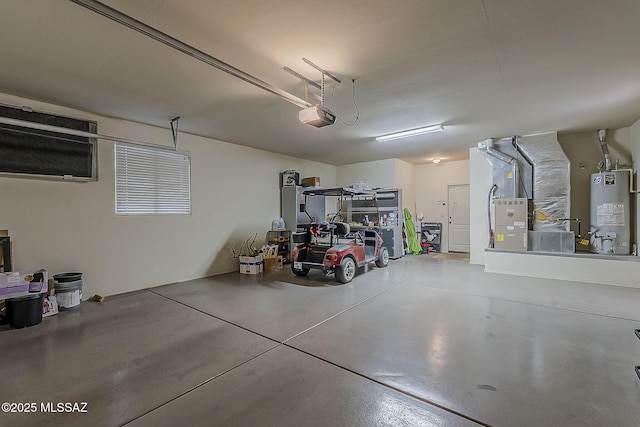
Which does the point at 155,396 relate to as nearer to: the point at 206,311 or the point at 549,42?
the point at 206,311

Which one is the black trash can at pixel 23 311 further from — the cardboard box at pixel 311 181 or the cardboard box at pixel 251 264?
the cardboard box at pixel 311 181

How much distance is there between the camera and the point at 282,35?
2.38m

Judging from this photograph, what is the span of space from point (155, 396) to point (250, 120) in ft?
12.8

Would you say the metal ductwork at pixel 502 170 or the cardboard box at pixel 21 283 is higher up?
the metal ductwork at pixel 502 170

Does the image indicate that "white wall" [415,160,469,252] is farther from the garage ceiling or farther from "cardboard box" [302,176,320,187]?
"cardboard box" [302,176,320,187]

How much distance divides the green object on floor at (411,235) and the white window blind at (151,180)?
6153 millimetres

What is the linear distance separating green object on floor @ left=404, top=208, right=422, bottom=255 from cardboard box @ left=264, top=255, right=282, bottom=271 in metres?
4.26

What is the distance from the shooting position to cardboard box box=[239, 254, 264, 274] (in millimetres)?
5758

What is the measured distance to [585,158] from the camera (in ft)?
18.0

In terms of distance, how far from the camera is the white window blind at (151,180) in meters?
4.51

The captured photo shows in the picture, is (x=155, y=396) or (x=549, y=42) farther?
(x=549, y=42)

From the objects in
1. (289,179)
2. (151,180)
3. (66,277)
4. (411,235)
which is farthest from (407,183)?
(66,277)

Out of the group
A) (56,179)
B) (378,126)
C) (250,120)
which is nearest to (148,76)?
(250,120)

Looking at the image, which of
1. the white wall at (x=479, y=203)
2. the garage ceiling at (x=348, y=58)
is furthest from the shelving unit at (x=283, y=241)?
the white wall at (x=479, y=203)
